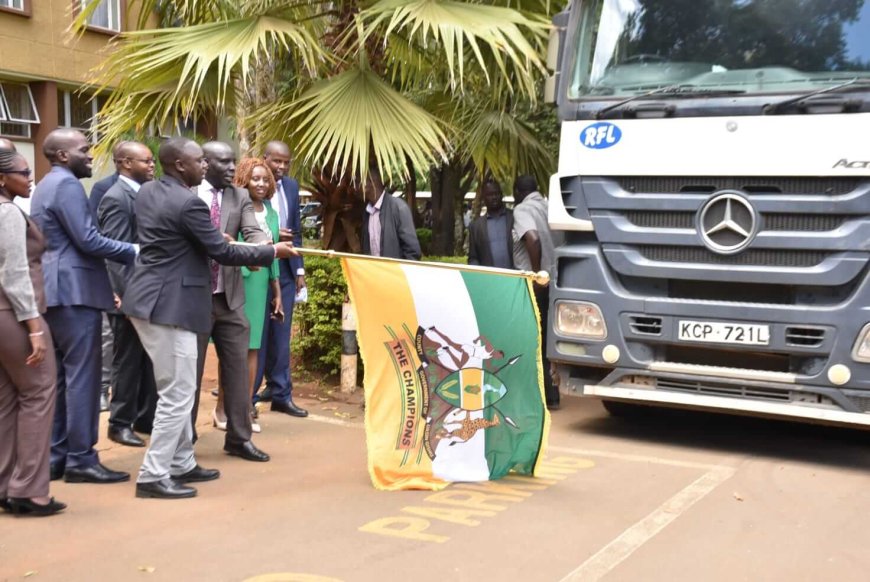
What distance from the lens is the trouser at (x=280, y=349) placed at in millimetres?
7641

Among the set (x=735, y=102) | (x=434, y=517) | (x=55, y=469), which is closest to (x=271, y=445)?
(x=55, y=469)

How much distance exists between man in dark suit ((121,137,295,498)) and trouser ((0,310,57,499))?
0.56 metres

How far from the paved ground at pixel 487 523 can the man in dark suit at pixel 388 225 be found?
1.66 m

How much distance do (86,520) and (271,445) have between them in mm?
1901

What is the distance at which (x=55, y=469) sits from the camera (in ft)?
19.4

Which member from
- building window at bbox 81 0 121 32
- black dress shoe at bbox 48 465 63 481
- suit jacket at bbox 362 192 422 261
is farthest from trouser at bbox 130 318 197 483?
building window at bbox 81 0 121 32

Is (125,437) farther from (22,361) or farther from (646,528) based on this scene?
(646,528)

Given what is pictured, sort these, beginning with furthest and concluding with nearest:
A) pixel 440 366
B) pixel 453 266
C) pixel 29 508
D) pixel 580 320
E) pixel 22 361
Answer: pixel 580 320, pixel 440 366, pixel 453 266, pixel 29 508, pixel 22 361

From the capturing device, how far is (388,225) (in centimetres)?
784

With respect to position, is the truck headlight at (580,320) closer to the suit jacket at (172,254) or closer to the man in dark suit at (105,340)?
the suit jacket at (172,254)

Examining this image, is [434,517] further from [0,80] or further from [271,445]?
[0,80]

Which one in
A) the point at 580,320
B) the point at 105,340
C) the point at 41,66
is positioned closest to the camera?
the point at 580,320

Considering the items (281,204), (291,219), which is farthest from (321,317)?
(281,204)

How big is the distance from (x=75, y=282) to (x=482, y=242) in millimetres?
3818
